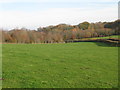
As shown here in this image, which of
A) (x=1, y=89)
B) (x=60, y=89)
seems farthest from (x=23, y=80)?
(x=60, y=89)

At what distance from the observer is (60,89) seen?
19.0 feet

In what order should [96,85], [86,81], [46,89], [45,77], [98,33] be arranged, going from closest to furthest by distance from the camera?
[46,89], [96,85], [86,81], [45,77], [98,33]

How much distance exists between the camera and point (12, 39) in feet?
210

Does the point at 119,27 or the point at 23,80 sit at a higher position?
the point at 119,27

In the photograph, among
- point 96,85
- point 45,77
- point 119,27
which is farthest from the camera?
point 119,27

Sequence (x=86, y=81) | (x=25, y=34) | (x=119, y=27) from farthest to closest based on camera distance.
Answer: (x=25, y=34) → (x=119, y=27) → (x=86, y=81)

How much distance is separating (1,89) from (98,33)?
69.2 m

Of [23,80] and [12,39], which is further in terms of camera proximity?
[12,39]

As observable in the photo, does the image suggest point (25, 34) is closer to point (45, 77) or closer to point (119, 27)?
point (119, 27)

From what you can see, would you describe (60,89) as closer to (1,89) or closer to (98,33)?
(1,89)

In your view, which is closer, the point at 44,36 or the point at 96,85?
the point at 96,85

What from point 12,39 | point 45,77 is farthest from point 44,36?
point 45,77

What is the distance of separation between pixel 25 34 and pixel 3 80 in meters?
61.0

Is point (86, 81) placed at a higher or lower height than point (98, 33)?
lower
